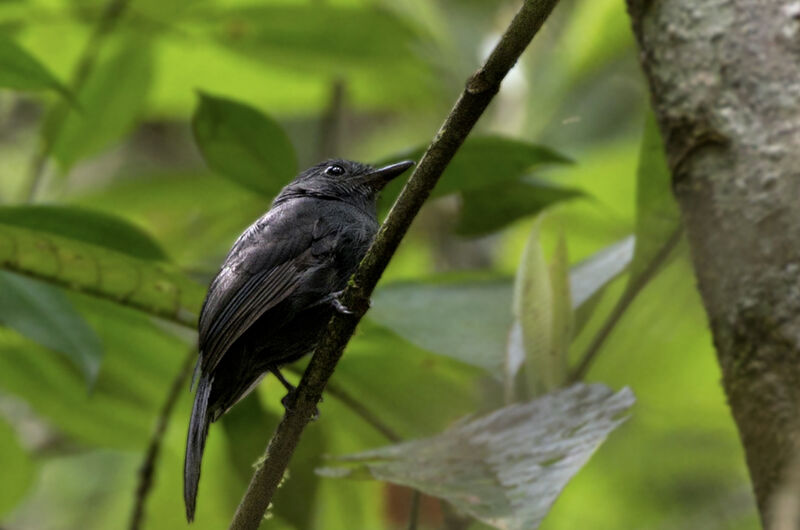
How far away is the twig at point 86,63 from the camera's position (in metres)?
3.80

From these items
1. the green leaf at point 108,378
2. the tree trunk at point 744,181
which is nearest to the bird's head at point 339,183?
the green leaf at point 108,378

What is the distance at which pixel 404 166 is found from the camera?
314 cm

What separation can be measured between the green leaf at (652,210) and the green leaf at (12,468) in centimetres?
219

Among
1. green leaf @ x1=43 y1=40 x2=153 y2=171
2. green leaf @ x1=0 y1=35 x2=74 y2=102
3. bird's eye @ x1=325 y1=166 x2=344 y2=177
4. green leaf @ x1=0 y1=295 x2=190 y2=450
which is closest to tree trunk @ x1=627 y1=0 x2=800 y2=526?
bird's eye @ x1=325 y1=166 x2=344 y2=177

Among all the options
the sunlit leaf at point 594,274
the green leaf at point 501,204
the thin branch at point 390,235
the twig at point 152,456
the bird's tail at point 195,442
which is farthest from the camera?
the green leaf at point 501,204

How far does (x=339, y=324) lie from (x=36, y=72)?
53.9 inches

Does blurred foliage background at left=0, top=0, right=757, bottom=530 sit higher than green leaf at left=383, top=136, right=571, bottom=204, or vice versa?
green leaf at left=383, top=136, right=571, bottom=204

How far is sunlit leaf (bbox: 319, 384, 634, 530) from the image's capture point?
6.99 feet

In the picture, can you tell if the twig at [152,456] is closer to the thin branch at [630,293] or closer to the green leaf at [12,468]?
the green leaf at [12,468]

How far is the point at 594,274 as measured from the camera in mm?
2941

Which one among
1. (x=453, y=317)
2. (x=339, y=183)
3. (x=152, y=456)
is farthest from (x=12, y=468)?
(x=453, y=317)

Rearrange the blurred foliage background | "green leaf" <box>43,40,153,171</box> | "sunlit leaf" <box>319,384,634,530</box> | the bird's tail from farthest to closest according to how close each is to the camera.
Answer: "green leaf" <box>43,40,153,171</box> → the blurred foliage background → the bird's tail → "sunlit leaf" <box>319,384,634,530</box>

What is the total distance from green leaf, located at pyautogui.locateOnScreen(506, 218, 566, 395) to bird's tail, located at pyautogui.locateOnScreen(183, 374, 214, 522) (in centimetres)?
91

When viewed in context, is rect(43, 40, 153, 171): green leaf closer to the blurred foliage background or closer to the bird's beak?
the blurred foliage background
